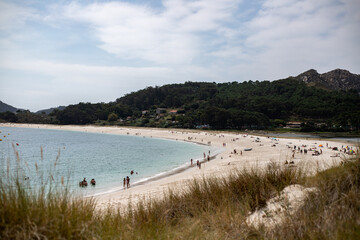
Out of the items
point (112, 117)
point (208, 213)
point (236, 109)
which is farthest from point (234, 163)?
point (112, 117)

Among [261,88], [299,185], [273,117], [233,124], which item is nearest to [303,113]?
[273,117]

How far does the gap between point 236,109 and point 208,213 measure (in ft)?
274

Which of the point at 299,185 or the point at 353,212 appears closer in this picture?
the point at 353,212

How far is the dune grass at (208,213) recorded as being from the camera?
99.4 inches

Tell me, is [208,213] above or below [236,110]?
below

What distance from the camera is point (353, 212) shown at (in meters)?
3.03

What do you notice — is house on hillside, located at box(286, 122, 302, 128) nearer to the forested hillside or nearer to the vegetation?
the forested hillside

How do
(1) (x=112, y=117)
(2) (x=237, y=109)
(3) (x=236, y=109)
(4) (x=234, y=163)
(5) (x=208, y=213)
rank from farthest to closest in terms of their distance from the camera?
1. (1) (x=112, y=117)
2. (2) (x=237, y=109)
3. (3) (x=236, y=109)
4. (4) (x=234, y=163)
5. (5) (x=208, y=213)

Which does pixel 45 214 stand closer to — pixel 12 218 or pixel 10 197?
pixel 12 218

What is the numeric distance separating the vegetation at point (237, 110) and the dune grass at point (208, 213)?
6747 centimetres

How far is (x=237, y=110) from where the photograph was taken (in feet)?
254

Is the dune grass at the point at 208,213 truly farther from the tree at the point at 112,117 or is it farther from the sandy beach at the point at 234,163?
the tree at the point at 112,117

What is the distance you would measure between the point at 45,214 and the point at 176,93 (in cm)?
13327

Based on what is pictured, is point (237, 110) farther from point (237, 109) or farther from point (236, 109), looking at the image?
point (237, 109)
